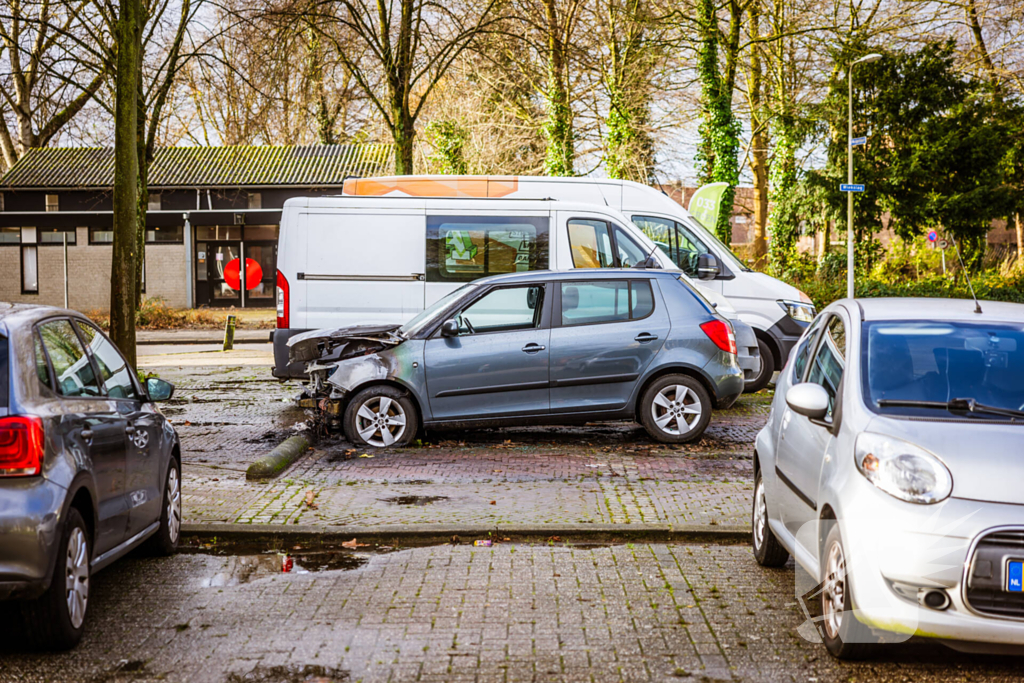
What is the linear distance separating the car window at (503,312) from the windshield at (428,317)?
19 cm

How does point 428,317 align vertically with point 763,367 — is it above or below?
above

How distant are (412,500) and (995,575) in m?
4.37

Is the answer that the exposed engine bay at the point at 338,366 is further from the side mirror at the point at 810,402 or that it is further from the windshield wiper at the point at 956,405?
the windshield wiper at the point at 956,405

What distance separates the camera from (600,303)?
981cm

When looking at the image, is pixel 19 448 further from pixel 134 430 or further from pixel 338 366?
pixel 338 366

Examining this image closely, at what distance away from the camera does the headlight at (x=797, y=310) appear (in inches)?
505

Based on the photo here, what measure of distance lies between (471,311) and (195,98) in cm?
3714

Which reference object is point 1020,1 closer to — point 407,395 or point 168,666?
point 407,395

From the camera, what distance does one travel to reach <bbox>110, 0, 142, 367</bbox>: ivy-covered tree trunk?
1163 centimetres

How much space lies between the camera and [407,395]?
959 centimetres

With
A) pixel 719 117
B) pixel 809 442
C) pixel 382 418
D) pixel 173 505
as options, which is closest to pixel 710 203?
pixel 719 117

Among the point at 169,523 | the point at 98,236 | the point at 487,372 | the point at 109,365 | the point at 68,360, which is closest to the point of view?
the point at 68,360

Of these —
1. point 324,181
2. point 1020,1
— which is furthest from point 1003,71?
point 324,181

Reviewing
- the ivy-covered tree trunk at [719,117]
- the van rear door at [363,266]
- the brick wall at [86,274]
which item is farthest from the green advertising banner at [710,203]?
the brick wall at [86,274]
